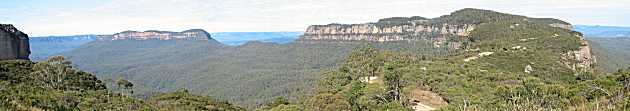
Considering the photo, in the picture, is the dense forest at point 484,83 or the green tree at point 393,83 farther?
the green tree at point 393,83

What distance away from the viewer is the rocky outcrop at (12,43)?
94.6 metres

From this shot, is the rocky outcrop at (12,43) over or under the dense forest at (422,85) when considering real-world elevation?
over

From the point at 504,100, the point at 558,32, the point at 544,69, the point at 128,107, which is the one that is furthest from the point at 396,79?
the point at 558,32

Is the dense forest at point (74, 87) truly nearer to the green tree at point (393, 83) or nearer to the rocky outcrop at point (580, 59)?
the green tree at point (393, 83)

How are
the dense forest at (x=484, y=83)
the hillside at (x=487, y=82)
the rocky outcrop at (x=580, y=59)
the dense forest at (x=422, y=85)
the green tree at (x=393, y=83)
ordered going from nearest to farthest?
the dense forest at (x=484, y=83), the hillside at (x=487, y=82), the dense forest at (x=422, y=85), the green tree at (x=393, y=83), the rocky outcrop at (x=580, y=59)

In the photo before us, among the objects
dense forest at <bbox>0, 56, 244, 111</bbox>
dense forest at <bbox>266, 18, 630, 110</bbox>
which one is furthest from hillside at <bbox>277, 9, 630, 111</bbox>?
dense forest at <bbox>0, 56, 244, 111</bbox>

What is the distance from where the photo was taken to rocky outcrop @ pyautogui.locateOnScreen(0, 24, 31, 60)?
3723 inches

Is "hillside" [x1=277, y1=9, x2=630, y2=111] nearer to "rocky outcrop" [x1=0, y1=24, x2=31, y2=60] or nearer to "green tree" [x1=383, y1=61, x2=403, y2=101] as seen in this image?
"green tree" [x1=383, y1=61, x2=403, y2=101]

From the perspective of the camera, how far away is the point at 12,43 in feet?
323

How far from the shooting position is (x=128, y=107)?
188 ft

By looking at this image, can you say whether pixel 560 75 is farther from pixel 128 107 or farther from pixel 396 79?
pixel 128 107

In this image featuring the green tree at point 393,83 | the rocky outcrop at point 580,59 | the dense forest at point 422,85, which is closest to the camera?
the dense forest at point 422,85

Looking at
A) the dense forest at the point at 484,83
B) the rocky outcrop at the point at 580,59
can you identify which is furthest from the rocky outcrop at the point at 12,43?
the rocky outcrop at the point at 580,59

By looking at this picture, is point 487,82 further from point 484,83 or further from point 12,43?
point 12,43
